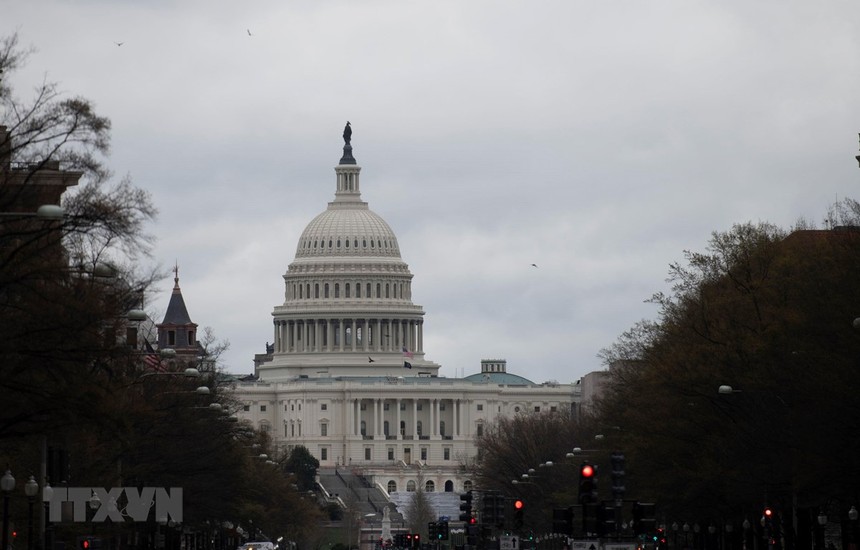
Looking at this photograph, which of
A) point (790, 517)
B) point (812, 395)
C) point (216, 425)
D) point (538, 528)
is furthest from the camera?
point (538, 528)

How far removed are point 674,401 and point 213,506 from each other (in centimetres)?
2411

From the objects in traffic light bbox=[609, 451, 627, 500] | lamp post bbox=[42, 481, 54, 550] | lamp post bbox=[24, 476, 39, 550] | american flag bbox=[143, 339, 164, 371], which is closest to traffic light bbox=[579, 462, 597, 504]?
traffic light bbox=[609, 451, 627, 500]

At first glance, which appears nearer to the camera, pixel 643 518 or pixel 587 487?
pixel 587 487

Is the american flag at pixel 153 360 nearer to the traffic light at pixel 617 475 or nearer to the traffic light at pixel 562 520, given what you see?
the traffic light at pixel 562 520

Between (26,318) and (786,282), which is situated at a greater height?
(786,282)

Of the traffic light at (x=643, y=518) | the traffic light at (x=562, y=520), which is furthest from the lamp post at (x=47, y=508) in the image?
the traffic light at (x=643, y=518)

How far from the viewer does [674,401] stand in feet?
300

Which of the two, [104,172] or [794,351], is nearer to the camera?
[104,172]

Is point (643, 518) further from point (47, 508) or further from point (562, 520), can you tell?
point (47, 508)

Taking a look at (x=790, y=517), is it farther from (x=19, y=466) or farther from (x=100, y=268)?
(x=100, y=268)

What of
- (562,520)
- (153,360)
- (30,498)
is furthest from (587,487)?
(153,360)

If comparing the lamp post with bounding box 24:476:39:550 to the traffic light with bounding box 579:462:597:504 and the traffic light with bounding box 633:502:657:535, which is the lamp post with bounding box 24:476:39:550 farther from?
the traffic light with bounding box 579:462:597:504

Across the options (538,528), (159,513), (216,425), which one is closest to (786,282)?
(159,513)

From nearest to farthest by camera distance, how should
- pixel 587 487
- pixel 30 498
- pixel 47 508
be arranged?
pixel 587 487 → pixel 47 508 → pixel 30 498
